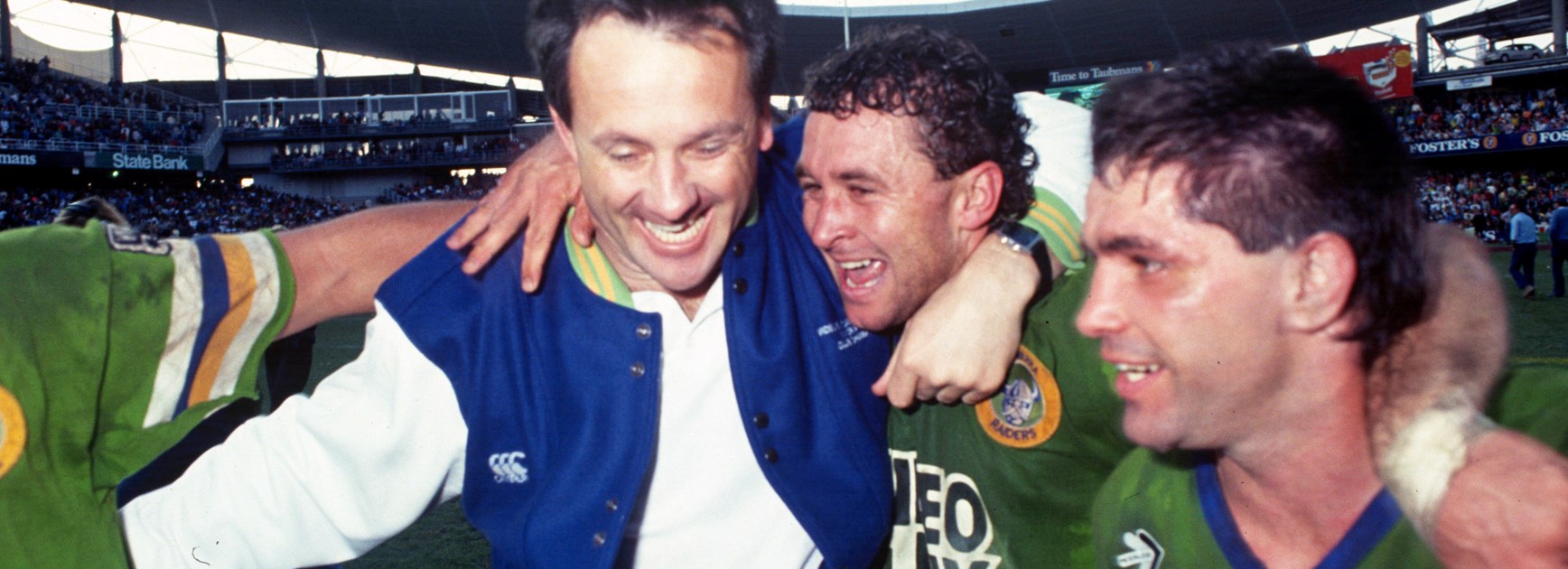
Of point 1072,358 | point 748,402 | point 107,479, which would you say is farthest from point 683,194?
point 107,479

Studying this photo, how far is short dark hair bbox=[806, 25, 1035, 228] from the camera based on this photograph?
7.74 ft

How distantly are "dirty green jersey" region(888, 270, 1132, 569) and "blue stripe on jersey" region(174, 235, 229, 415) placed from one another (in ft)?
4.70

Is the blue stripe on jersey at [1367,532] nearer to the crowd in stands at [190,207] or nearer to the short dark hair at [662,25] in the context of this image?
the short dark hair at [662,25]

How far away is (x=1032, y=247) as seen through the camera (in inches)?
89.2

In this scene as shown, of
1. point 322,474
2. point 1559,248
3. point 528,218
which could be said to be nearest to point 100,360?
point 322,474

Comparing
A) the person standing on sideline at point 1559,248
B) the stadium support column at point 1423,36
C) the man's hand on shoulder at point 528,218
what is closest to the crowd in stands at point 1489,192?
the stadium support column at point 1423,36

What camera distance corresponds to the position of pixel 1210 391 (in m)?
1.67

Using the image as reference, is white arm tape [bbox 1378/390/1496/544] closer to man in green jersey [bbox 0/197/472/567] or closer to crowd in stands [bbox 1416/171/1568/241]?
man in green jersey [bbox 0/197/472/567]

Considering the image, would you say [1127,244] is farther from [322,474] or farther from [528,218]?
[322,474]

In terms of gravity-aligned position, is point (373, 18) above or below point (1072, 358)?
above

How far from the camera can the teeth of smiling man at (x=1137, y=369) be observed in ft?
5.64

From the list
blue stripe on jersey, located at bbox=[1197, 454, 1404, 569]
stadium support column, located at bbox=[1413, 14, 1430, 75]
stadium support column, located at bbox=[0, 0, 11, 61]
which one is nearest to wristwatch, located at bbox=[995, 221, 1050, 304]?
blue stripe on jersey, located at bbox=[1197, 454, 1404, 569]

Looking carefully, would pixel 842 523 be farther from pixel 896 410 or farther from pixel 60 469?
pixel 60 469

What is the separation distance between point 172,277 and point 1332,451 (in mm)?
1945
